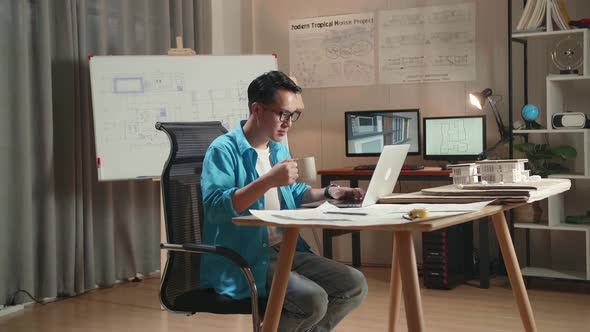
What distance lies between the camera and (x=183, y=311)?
7.63 feet

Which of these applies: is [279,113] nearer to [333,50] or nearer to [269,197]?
[269,197]

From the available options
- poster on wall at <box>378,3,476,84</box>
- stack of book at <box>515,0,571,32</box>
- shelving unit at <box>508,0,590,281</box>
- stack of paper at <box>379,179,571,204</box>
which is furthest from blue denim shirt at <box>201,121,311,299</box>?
poster on wall at <box>378,3,476,84</box>

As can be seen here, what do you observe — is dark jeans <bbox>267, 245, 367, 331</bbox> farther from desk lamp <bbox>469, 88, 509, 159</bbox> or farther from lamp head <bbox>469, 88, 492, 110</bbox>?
lamp head <bbox>469, 88, 492, 110</bbox>

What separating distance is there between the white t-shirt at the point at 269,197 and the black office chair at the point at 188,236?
0.24 meters

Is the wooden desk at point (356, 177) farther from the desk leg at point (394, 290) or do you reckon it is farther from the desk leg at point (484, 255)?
the desk leg at point (394, 290)

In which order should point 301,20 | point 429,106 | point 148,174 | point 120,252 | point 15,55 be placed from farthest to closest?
point 301,20 < point 429,106 < point 120,252 < point 148,174 < point 15,55

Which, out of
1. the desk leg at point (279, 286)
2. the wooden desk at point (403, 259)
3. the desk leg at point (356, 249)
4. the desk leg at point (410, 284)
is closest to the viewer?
the wooden desk at point (403, 259)

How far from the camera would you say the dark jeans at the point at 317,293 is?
2.18 m

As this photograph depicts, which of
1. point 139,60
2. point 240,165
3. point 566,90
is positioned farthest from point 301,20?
point 240,165

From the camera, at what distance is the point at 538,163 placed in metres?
4.55

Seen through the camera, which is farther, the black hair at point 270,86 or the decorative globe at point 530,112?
the decorative globe at point 530,112

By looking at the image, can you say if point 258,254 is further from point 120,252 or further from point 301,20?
point 301,20

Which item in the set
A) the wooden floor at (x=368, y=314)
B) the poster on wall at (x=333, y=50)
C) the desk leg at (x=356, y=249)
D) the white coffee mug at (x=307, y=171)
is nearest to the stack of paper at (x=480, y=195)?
the wooden floor at (x=368, y=314)

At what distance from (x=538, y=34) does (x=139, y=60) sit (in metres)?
2.36
